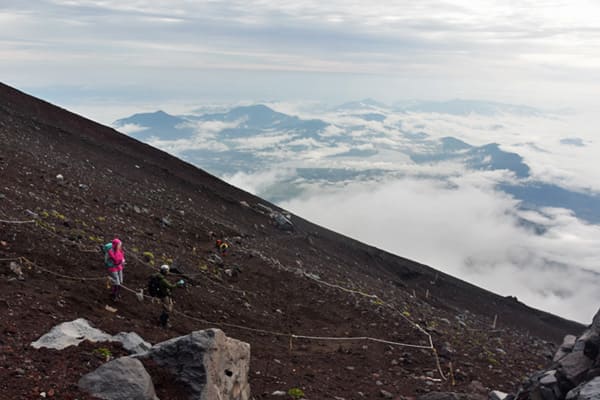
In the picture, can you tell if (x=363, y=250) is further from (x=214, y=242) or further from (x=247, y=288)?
(x=247, y=288)

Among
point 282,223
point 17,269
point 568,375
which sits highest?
point 17,269

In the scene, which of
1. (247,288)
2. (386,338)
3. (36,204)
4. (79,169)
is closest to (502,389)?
(386,338)

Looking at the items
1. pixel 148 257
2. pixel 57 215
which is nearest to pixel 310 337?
pixel 148 257

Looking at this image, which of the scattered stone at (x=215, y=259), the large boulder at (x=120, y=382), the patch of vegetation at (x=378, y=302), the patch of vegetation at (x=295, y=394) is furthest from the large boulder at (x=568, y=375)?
the scattered stone at (x=215, y=259)

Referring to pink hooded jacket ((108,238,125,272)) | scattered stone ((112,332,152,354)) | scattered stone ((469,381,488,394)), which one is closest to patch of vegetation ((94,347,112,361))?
scattered stone ((112,332,152,354))

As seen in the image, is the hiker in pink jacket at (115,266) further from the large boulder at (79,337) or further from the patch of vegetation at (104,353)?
the patch of vegetation at (104,353)

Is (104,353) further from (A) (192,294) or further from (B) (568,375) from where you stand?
(B) (568,375)

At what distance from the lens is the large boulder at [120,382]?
9211mm

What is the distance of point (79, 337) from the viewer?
11805mm

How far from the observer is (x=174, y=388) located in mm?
10156

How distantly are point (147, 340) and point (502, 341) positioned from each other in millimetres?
19550

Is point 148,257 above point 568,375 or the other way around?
the other way around

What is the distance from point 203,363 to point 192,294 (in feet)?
32.8

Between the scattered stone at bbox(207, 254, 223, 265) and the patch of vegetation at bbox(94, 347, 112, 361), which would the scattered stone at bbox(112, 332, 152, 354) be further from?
the scattered stone at bbox(207, 254, 223, 265)
